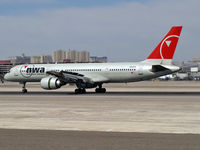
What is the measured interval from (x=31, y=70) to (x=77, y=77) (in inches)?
331

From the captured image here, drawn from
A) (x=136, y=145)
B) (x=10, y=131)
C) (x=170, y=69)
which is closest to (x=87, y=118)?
(x=10, y=131)

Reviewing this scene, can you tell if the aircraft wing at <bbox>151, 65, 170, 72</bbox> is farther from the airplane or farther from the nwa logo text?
the nwa logo text

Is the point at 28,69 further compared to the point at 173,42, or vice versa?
the point at 28,69

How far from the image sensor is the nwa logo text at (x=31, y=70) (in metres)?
44.2

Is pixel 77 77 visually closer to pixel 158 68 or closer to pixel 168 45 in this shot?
pixel 158 68

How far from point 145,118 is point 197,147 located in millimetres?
7090

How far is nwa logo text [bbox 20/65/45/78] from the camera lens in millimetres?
44216

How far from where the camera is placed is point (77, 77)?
39.7m

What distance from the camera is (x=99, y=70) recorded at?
4112 centimetres

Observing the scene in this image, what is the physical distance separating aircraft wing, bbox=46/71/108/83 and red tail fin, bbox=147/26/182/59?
741cm

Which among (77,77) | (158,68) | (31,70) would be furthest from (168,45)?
(31,70)

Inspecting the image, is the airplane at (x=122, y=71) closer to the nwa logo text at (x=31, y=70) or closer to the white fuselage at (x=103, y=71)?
the white fuselage at (x=103, y=71)

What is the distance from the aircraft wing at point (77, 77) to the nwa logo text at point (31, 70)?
18.0 feet

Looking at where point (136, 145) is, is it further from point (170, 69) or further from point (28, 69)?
point (28, 69)
